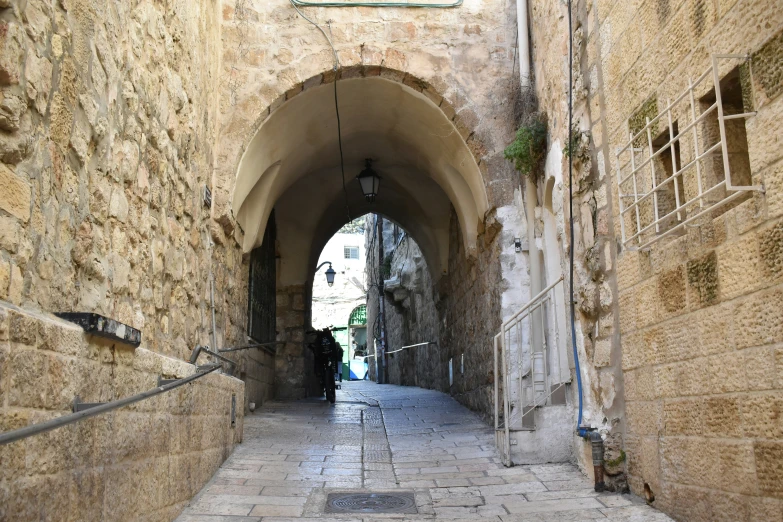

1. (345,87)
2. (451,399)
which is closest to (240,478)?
(345,87)

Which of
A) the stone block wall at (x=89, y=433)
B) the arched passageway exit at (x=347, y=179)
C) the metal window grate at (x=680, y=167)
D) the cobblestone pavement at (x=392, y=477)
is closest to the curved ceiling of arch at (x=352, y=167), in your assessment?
the arched passageway exit at (x=347, y=179)

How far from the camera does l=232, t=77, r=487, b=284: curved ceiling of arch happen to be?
659 cm

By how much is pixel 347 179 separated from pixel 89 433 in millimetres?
7191

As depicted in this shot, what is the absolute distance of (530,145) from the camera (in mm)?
5500

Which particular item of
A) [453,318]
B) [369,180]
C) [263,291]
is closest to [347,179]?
[369,180]

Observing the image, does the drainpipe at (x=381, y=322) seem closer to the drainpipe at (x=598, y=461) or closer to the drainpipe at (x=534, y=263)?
the drainpipe at (x=534, y=263)

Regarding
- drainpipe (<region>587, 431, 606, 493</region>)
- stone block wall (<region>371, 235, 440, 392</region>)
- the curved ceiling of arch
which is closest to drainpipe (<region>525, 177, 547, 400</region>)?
the curved ceiling of arch

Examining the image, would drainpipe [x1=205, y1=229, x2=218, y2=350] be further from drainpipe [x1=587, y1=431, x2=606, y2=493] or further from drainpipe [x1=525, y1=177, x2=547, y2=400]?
drainpipe [x1=587, y1=431, x2=606, y2=493]

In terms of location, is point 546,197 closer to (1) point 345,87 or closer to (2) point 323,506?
(1) point 345,87

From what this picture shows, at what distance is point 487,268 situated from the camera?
6.61 metres

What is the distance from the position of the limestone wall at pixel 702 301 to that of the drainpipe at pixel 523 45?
77.5 inches

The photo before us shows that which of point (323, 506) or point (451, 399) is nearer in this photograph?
point (323, 506)

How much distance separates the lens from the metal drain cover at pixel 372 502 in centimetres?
378

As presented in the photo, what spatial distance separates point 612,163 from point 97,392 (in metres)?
2.88
